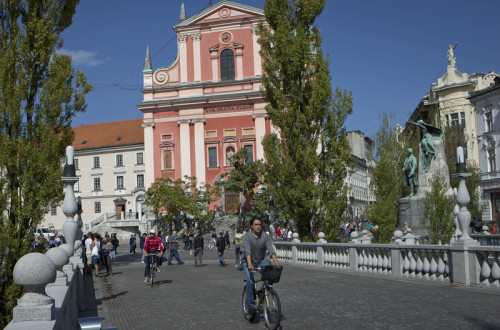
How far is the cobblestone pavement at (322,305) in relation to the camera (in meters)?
9.05

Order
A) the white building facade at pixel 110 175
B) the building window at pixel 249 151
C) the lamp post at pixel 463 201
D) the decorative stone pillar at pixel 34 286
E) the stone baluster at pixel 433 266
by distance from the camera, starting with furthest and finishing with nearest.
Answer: the white building facade at pixel 110 175, the building window at pixel 249 151, the stone baluster at pixel 433 266, the lamp post at pixel 463 201, the decorative stone pillar at pixel 34 286

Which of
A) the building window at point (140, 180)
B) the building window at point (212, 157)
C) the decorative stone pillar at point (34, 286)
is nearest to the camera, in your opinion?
the decorative stone pillar at point (34, 286)

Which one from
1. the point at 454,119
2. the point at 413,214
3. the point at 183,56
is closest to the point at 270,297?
the point at 413,214

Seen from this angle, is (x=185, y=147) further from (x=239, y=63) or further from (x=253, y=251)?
(x=253, y=251)

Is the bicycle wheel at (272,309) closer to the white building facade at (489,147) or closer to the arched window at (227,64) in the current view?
the white building facade at (489,147)

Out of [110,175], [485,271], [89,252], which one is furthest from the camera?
[110,175]

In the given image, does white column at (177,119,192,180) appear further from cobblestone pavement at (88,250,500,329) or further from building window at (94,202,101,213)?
cobblestone pavement at (88,250,500,329)

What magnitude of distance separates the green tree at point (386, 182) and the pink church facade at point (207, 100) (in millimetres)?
10986

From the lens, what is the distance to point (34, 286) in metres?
4.39

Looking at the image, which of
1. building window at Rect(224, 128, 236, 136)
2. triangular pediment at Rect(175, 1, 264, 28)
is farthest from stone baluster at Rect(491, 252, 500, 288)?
triangular pediment at Rect(175, 1, 264, 28)

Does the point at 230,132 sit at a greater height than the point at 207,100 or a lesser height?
lesser

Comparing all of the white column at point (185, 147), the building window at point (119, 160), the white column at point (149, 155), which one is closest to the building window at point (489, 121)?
the white column at point (185, 147)

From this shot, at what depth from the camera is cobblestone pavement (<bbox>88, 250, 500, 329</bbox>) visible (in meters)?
9.05

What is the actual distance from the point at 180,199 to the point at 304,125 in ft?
88.0
